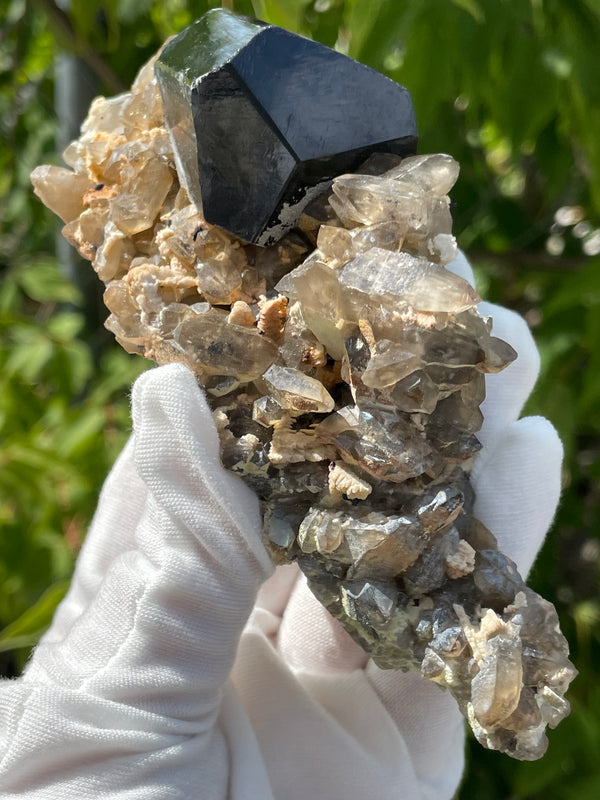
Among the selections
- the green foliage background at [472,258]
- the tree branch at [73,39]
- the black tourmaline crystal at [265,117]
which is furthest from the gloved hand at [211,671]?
the tree branch at [73,39]

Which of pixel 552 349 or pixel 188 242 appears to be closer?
pixel 188 242

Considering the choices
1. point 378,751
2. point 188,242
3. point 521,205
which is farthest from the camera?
point 521,205

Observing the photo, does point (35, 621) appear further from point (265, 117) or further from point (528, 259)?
point (528, 259)

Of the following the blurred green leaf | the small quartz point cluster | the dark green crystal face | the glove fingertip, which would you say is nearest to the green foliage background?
the blurred green leaf

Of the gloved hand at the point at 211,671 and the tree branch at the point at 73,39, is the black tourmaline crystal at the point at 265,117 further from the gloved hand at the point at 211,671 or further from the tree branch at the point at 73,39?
the tree branch at the point at 73,39

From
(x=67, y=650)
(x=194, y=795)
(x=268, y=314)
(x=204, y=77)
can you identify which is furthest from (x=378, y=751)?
(x=204, y=77)

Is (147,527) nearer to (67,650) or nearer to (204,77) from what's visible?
(67,650)

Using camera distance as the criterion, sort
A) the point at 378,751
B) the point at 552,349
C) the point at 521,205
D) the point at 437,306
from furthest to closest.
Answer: the point at 521,205 < the point at 552,349 < the point at 378,751 < the point at 437,306
